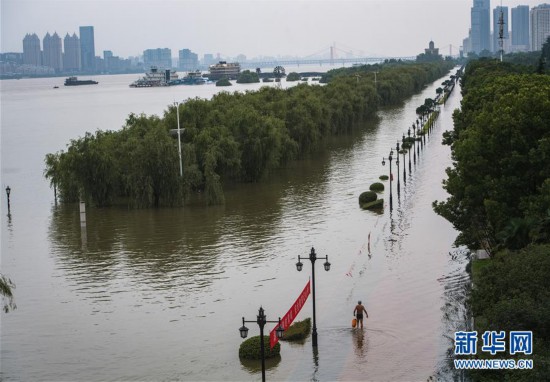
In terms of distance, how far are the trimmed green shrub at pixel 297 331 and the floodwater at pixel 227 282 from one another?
64 centimetres

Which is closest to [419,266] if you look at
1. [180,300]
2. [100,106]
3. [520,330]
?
[180,300]

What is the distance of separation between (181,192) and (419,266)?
20.3 m

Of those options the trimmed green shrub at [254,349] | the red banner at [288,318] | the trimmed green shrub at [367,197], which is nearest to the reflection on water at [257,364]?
the trimmed green shrub at [254,349]

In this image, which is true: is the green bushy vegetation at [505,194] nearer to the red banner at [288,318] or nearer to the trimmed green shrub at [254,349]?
the red banner at [288,318]

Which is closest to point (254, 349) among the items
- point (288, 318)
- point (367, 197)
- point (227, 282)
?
point (288, 318)

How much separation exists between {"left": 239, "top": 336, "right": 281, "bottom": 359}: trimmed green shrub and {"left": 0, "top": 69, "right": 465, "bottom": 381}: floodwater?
0.37 m

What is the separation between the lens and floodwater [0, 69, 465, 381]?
2788 centimetres

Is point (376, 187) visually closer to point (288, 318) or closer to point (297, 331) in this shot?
point (297, 331)

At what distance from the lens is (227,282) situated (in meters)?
37.1

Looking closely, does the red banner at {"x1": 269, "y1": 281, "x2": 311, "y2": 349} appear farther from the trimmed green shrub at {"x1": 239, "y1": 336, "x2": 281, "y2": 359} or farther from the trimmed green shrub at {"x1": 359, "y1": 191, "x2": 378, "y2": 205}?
the trimmed green shrub at {"x1": 359, "y1": 191, "x2": 378, "y2": 205}

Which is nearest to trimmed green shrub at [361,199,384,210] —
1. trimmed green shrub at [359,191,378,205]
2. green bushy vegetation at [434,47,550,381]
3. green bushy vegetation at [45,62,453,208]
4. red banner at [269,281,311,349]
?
trimmed green shrub at [359,191,378,205]

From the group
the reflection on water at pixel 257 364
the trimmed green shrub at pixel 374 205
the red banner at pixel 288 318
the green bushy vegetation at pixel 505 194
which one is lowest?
the reflection on water at pixel 257 364

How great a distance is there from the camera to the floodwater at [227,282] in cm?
2788

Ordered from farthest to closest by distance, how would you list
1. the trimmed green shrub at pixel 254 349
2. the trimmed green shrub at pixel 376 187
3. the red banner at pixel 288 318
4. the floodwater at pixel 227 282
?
the trimmed green shrub at pixel 376 187, the floodwater at pixel 227 282, the trimmed green shrub at pixel 254 349, the red banner at pixel 288 318
